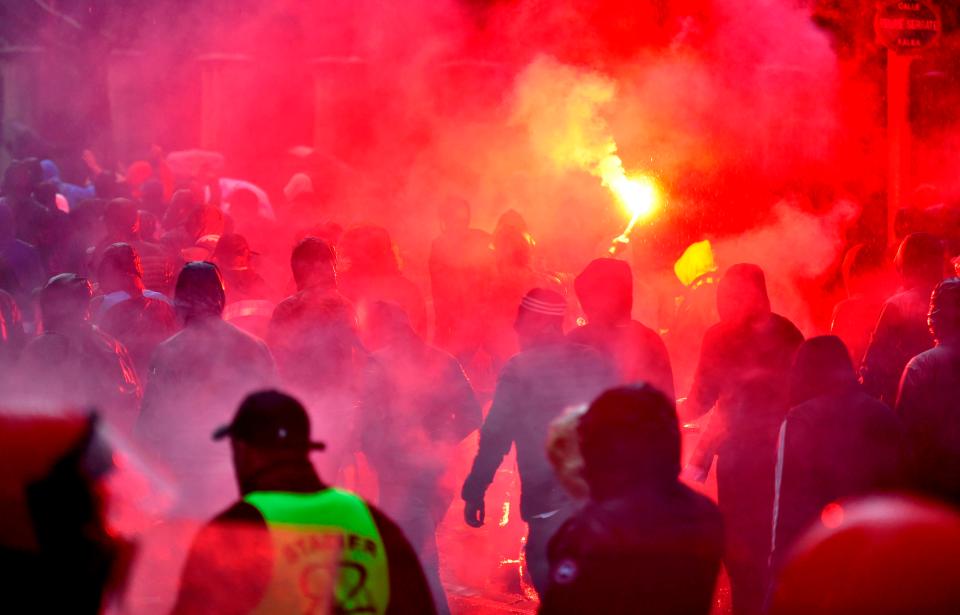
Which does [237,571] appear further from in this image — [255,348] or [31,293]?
[31,293]

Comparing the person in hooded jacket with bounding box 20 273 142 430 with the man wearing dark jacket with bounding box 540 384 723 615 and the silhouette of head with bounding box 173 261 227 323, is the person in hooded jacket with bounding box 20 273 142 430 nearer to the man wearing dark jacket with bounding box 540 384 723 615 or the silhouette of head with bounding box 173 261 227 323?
the silhouette of head with bounding box 173 261 227 323

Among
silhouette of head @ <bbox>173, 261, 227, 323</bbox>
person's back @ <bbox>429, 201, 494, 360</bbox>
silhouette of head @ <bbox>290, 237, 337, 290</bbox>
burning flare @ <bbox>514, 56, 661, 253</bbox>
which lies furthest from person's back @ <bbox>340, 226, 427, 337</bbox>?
burning flare @ <bbox>514, 56, 661, 253</bbox>

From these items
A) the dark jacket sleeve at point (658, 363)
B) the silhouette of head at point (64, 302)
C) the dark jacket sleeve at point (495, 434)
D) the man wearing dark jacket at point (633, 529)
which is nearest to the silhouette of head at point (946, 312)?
the dark jacket sleeve at point (658, 363)

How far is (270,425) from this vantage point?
2.93m

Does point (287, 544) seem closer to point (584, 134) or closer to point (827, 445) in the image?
point (827, 445)

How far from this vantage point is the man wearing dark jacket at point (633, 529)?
9.55 ft

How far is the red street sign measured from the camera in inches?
372

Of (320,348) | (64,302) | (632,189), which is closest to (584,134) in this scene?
(632,189)

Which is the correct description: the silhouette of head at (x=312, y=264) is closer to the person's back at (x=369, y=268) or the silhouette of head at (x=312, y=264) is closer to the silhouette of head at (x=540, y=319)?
the person's back at (x=369, y=268)

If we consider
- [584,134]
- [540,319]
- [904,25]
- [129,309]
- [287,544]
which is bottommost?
[287,544]

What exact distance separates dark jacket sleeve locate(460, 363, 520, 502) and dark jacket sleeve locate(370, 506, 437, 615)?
1.85 metres

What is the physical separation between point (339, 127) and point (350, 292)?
33.9 ft

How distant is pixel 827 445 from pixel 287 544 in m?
2.20

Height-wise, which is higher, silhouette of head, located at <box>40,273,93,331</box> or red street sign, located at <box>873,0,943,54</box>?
red street sign, located at <box>873,0,943,54</box>
